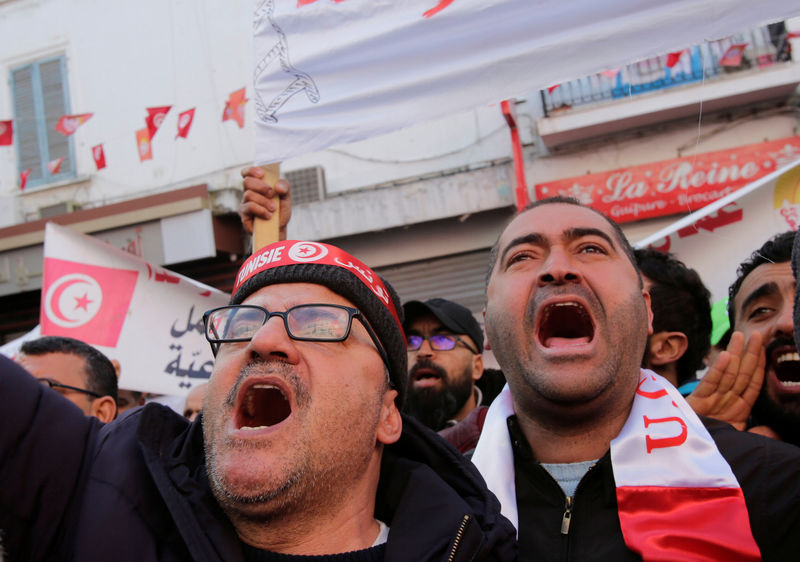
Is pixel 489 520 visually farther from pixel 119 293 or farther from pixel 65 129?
pixel 65 129

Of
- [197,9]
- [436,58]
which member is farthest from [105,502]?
[197,9]

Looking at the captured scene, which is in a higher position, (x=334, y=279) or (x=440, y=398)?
(x=334, y=279)

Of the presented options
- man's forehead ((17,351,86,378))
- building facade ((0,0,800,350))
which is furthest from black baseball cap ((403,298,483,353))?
building facade ((0,0,800,350))

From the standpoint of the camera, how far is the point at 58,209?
10734 mm

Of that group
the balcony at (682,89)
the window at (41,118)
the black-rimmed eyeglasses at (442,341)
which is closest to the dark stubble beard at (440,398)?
the black-rimmed eyeglasses at (442,341)

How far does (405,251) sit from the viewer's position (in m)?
9.74

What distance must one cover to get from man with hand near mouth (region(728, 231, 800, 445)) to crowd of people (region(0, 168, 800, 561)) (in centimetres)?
10

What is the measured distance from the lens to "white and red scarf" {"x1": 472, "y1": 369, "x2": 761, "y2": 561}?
1.50 meters

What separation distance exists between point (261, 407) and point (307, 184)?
8493mm

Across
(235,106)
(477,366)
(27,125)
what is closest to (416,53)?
(477,366)

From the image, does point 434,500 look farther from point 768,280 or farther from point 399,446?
point 768,280

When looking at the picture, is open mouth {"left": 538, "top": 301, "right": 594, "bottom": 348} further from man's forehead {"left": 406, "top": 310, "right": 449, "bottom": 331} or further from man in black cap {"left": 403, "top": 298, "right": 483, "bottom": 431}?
man's forehead {"left": 406, "top": 310, "right": 449, "bottom": 331}

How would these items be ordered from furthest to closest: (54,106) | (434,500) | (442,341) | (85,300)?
(54,106)
(85,300)
(442,341)
(434,500)

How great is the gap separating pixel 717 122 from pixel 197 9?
7.85 meters
